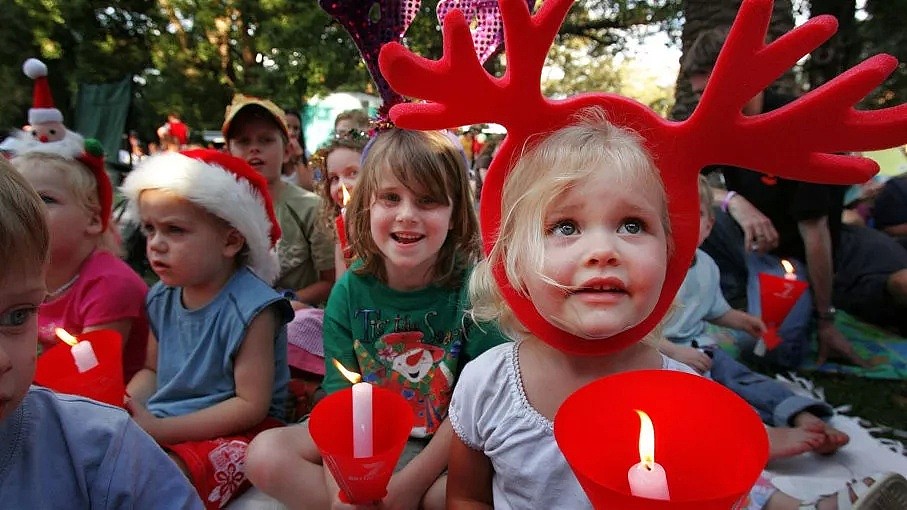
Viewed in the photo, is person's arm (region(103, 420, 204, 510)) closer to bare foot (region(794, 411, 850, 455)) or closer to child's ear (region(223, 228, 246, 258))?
child's ear (region(223, 228, 246, 258))

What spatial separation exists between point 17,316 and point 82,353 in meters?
0.68

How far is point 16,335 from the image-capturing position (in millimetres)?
797

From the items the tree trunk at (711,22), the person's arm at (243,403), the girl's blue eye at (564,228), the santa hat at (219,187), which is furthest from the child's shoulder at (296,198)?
the tree trunk at (711,22)

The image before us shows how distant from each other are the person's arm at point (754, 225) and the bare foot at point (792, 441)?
117cm

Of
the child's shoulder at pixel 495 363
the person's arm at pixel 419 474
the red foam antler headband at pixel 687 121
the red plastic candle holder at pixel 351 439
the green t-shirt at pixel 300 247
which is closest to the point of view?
the red foam antler headband at pixel 687 121

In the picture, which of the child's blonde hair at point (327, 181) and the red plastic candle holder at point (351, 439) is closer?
the red plastic candle holder at point (351, 439)

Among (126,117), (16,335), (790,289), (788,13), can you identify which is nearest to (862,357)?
(790,289)

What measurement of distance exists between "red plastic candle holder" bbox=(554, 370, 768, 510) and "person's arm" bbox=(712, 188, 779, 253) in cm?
239

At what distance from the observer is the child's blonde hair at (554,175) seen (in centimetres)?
106

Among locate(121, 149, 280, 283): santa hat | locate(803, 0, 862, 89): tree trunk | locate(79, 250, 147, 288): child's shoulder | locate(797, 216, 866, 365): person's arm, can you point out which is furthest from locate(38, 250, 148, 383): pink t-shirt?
locate(803, 0, 862, 89): tree trunk

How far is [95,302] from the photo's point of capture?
6.56 ft

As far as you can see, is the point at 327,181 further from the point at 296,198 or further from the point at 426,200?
the point at 426,200

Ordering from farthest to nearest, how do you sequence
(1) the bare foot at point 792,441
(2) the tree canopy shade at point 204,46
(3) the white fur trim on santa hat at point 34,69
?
(2) the tree canopy shade at point 204,46, (3) the white fur trim on santa hat at point 34,69, (1) the bare foot at point 792,441

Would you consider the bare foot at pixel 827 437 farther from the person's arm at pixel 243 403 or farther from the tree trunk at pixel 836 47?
the tree trunk at pixel 836 47
